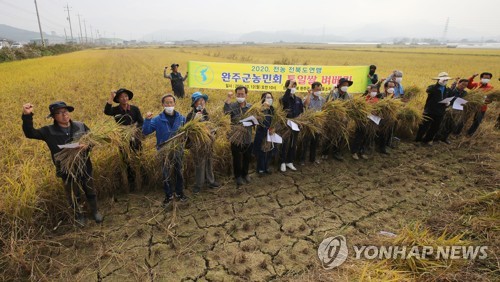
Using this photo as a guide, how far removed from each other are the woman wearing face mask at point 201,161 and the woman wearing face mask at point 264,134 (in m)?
0.91

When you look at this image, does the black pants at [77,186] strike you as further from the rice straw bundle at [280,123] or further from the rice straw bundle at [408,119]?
the rice straw bundle at [408,119]

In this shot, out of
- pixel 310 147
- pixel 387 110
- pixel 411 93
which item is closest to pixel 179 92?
pixel 310 147

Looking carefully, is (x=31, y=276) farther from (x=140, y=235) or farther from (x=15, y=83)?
(x=15, y=83)

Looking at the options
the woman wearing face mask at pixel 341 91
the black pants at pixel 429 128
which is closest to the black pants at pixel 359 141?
the woman wearing face mask at pixel 341 91

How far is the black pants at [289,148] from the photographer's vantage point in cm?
506

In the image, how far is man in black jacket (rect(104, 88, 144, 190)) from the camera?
4.02m

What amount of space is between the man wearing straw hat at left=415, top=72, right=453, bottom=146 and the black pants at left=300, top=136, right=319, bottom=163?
9.67 feet

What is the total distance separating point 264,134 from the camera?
476 centimetres

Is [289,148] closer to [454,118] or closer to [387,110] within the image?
[387,110]

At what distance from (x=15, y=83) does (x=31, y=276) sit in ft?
46.4

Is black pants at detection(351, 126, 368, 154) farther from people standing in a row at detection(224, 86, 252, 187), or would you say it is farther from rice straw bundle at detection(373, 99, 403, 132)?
people standing in a row at detection(224, 86, 252, 187)

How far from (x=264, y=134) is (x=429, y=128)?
4.31m

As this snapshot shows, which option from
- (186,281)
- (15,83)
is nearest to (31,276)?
(186,281)

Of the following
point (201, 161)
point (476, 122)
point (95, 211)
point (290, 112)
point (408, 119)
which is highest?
point (290, 112)
